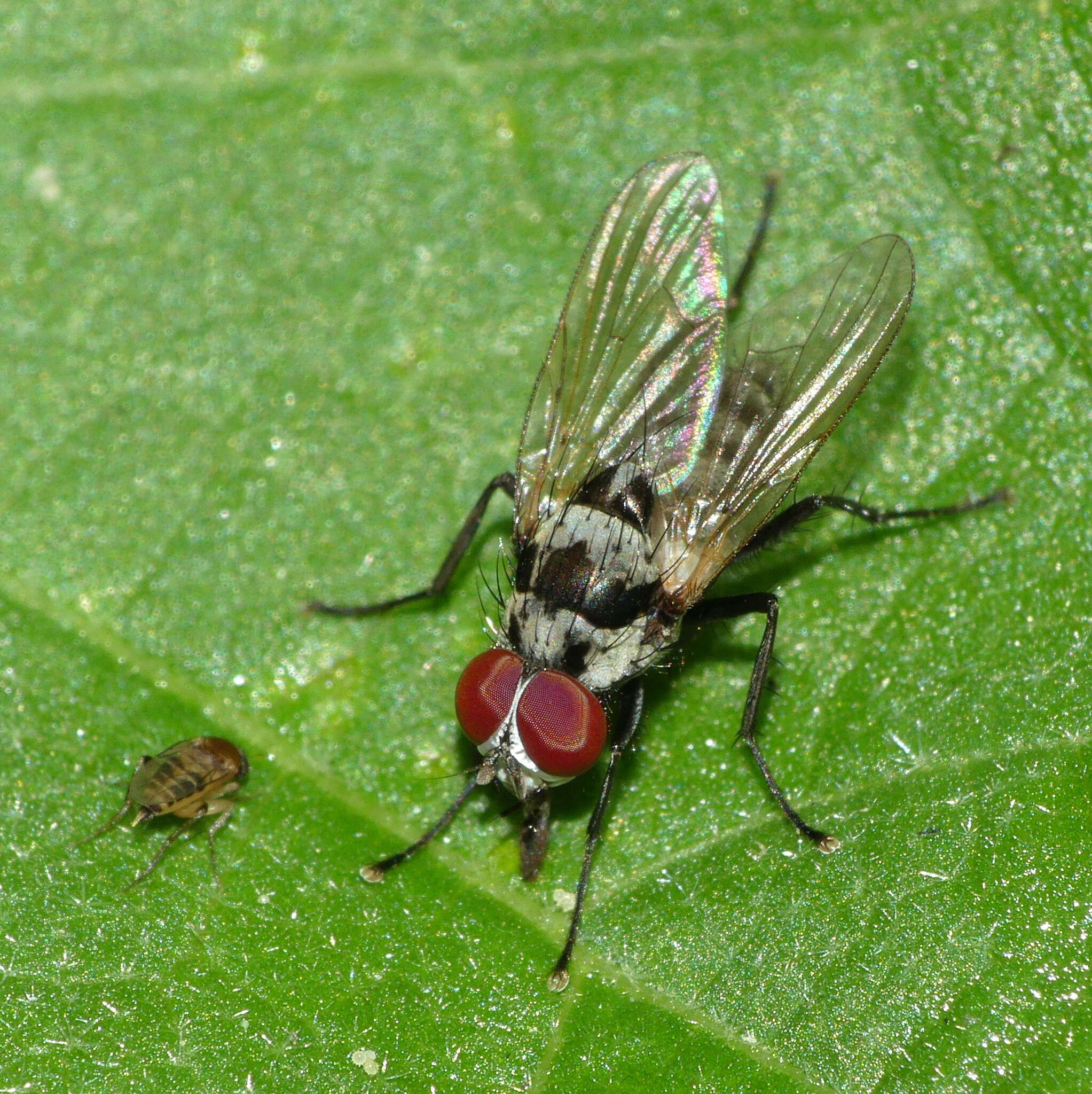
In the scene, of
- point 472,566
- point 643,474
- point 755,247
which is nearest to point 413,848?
point 472,566

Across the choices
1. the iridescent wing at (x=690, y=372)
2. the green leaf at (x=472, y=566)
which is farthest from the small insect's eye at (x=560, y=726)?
the iridescent wing at (x=690, y=372)

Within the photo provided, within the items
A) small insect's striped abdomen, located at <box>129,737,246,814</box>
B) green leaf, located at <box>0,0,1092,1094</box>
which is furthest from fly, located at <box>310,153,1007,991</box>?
small insect's striped abdomen, located at <box>129,737,246,814</box>

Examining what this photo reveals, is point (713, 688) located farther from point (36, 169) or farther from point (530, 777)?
point (36, 169)

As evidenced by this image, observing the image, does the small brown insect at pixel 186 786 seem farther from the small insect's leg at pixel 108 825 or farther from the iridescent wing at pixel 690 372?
the iridescent wing at pixel 690 372

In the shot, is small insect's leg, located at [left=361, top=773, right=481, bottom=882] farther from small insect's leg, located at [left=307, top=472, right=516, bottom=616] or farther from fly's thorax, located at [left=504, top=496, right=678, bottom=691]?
small insect's leg, located at [left=307, top=472, right=516, bottom=616]

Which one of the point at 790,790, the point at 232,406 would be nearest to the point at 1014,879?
the point at 790,790

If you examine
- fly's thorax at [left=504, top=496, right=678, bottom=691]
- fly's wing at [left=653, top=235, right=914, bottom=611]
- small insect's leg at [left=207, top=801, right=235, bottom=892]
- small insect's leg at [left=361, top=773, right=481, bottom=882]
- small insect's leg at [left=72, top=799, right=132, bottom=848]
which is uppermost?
fly's wing at [left=653, top=235, right=914, bottom=611]

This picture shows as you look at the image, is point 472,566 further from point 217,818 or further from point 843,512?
point 843,512
